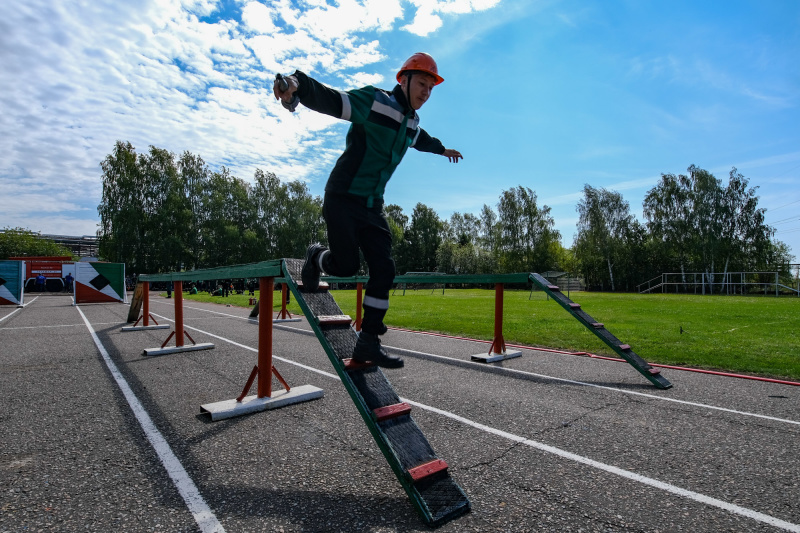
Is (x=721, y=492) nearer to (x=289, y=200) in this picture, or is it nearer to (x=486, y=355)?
(x=486, y=355)

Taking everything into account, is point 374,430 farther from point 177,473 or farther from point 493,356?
point 493,356

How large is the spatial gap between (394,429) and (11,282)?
86.2 ft

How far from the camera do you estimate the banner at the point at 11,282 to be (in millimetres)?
21344

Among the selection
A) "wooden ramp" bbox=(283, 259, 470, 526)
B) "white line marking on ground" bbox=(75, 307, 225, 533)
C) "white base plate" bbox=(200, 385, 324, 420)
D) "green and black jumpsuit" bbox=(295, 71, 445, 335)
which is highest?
"green and black jumpsuit" bbox=(295, 71, 445, 335)

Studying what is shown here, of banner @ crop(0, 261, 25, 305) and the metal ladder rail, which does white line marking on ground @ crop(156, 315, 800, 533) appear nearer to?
the metal ladder rail

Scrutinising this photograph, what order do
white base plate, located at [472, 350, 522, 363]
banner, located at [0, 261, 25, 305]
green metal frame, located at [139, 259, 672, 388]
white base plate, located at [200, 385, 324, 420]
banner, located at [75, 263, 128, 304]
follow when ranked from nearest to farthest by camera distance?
green metal frame, located at [139, 259, 672, 388]
white base plate, located at [200, 385, 324, 420]
white base plate, located at [472, 350, 522, 363]
banner, located at [0, 261, 25, 305]
banner, located at [75, 263, 128, 304]

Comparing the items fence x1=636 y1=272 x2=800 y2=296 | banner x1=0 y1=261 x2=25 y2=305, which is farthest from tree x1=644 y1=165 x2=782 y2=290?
banner x1=0 y1=261 x2=25 y2=305

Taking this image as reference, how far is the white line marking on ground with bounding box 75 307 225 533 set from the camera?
8.29 ft

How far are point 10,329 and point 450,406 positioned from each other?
42.5 ft

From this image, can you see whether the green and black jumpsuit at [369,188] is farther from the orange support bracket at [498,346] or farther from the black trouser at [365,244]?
the orange support bracket at [498,346]

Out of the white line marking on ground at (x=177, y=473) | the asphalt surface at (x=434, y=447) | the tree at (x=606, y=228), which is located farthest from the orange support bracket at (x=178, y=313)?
the tree at (x=606, y=228)

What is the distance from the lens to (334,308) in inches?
165

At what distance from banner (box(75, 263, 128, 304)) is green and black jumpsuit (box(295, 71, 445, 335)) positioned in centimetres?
2294

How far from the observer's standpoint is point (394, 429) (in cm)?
297
